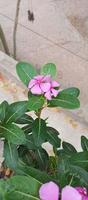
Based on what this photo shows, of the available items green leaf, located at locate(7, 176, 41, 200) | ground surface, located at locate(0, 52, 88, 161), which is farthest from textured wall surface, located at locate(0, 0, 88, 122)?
green leaf, located at locate(7, 176, 41, 200)

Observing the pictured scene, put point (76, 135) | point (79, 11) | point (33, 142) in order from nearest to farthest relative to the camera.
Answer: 1. point (33, 142)
2. point (76, 135)
3. point (79, 11)

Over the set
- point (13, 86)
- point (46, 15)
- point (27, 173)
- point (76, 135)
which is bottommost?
point (76, 135)

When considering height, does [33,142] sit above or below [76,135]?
above

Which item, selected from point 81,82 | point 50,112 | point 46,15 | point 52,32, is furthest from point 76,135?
point 46,15

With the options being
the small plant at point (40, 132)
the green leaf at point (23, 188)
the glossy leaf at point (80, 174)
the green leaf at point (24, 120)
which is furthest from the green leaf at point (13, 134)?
the green leaf at point (23, 188)

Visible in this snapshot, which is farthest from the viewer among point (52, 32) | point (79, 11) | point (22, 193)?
point (79, 11)

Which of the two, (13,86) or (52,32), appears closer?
(13,86)

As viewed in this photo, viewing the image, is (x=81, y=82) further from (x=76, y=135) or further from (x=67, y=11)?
(x=67, y=11)
